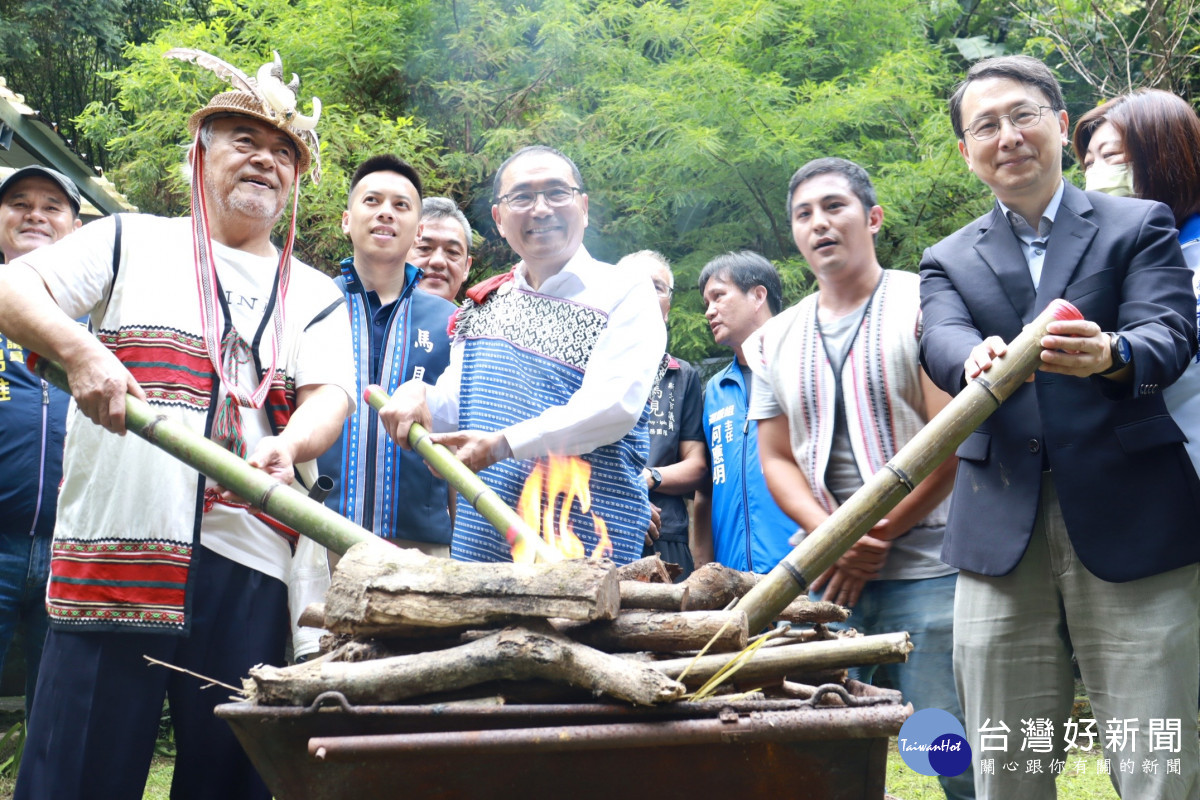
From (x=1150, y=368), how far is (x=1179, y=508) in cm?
41

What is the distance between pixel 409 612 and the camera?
6.57 ft

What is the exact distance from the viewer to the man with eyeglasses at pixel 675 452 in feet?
16.5

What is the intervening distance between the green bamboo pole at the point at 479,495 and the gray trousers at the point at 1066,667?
4.22 ft

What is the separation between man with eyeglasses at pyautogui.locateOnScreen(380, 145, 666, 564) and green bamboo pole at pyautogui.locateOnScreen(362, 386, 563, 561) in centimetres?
5

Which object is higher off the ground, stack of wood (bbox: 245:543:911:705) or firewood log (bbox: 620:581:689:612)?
firewood log (bbox: 620:581:689:612)

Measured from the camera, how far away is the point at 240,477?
8.70ft

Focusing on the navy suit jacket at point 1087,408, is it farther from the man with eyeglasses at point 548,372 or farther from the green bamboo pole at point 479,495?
the green bamboo pole at point 479,495

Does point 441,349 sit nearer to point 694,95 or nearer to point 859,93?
point 694,95

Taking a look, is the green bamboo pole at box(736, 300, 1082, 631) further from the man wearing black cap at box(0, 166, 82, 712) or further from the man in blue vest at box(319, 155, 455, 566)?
the man wearing black cap at box(0, 166, 82, 712)

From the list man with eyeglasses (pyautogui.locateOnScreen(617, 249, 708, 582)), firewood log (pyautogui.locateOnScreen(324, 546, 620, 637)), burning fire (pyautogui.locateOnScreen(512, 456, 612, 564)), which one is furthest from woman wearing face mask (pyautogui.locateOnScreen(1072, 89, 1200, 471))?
firewood log (pyautogui.locateOnScreen(324, 546, 620, 637))

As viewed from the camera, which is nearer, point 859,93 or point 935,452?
point 935,452

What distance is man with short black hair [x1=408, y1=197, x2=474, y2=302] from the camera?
17.1 feet

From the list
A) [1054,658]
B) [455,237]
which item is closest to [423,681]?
[1054,658]

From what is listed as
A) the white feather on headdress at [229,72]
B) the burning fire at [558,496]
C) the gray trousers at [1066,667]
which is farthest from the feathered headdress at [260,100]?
the gray trousers at [1066,667]
